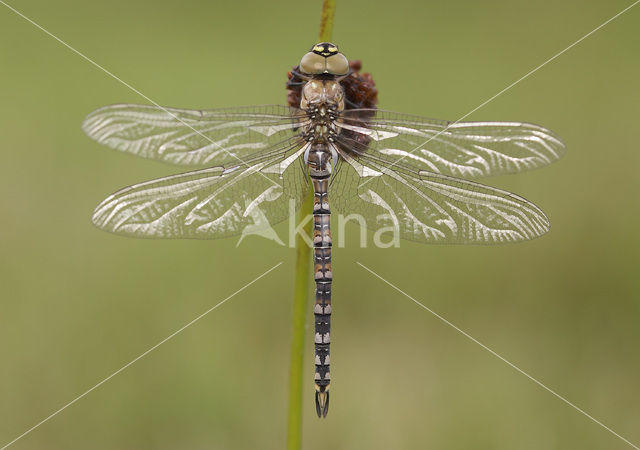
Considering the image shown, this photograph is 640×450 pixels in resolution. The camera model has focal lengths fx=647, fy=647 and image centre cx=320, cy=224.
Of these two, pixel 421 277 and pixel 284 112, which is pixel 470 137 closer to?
pixel 284 112

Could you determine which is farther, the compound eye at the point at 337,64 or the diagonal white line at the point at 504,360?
the diagonal white line at the point at 504,360

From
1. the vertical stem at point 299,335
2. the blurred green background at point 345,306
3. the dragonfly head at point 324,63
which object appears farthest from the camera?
the blurred green background at point 345,306

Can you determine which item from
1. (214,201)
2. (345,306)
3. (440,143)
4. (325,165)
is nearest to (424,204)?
(440,143)

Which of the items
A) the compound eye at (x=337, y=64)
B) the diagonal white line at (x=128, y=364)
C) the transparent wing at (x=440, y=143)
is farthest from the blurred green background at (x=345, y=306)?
the compound eye at (x=337, y=64)

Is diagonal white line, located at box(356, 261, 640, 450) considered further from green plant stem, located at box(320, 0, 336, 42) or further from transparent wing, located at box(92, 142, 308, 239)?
green plant stem, located at box(320, 0, 336, 42)

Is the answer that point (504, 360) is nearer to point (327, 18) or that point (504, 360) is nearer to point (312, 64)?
point (312, 64)

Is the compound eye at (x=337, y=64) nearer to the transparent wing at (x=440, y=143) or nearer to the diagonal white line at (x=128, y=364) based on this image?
the transparent wing at (x=440, y=143)
